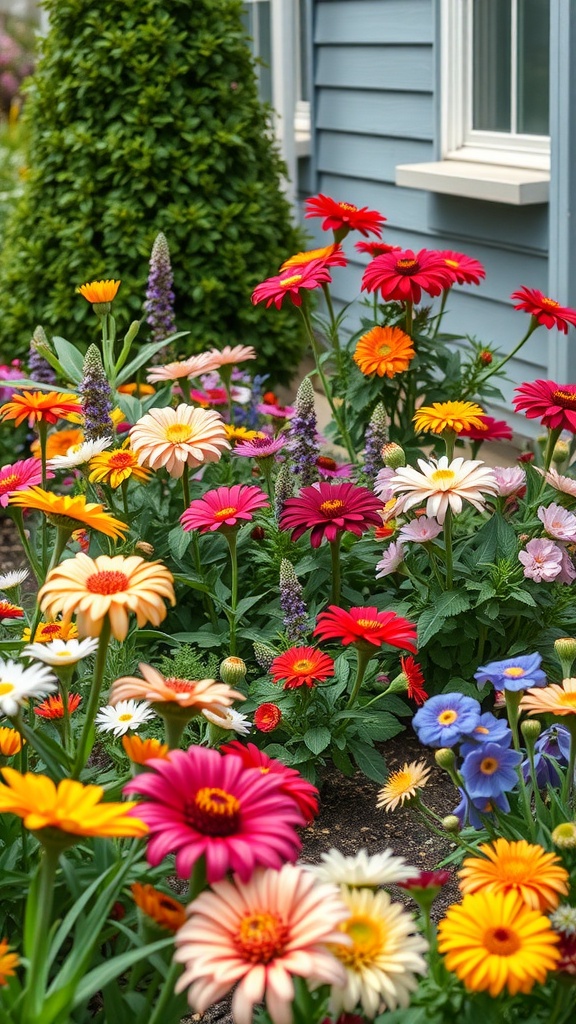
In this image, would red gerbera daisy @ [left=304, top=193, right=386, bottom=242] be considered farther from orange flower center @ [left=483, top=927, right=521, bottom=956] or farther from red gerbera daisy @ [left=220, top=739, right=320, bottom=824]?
orange flower center @ [left=483, top=927, right=521, bottom=956]

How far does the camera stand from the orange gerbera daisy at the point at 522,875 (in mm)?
1323

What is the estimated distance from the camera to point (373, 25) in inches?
205

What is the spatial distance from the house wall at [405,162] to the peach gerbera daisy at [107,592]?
2.63 meters

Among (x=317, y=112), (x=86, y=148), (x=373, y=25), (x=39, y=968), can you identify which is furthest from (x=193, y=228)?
(x=39, y=968)

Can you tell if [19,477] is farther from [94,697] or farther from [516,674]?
[516,674]

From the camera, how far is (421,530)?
224cm

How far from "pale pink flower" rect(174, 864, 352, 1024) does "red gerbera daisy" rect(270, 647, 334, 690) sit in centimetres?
Answer: 81

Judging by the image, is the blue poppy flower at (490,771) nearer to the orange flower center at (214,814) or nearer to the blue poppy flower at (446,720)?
the blue poppy flower at (446,720)

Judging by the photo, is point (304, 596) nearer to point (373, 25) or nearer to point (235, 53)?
point (235, 53)

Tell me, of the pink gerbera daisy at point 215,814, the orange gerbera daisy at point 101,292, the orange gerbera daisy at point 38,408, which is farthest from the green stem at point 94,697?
the orange gerbera daisy at point 101,292

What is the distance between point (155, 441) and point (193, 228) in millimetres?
2276

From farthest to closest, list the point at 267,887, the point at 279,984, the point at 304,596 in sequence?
1. the point at 304,596
2. the point at 267,887
3. the point at 279,984

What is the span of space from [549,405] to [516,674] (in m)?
0.86

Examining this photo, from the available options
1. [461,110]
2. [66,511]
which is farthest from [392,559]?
[461,110]
